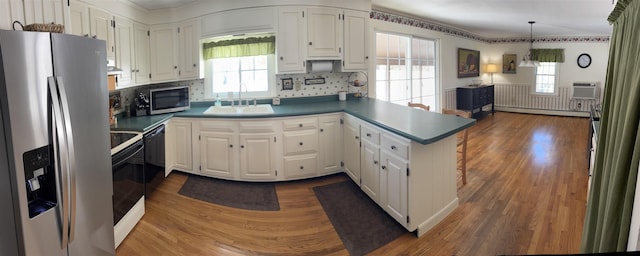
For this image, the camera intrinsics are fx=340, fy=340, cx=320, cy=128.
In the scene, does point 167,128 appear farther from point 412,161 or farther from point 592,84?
point 592,84

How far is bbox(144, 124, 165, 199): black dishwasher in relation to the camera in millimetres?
Result: 3174

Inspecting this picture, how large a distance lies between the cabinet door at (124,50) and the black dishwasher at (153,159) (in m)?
0.61

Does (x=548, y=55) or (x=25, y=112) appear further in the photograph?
(x=548, y=55)

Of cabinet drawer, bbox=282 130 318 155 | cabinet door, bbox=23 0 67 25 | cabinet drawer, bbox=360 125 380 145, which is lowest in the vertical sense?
cabinet drawer, bbox=282 130 318 155

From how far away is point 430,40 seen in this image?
6555mm

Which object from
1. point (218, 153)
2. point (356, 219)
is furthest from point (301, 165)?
point (356, 219)

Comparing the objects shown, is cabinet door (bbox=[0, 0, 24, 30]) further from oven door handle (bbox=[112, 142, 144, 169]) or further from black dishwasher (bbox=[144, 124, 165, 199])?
black dishwasher (bbox=[144, 124, 165, 199])

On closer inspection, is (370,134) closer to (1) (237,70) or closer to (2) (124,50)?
(1) (237,70)

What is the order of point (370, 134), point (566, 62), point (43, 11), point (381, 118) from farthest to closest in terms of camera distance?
point (566, 62) < point (370, 134) < point (381, 118) < point (43, 11)

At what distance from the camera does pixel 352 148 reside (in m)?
3.68

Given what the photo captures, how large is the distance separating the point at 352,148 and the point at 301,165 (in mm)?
623

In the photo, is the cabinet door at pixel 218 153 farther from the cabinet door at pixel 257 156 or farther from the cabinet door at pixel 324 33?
the cabinet door at pixel 324 33

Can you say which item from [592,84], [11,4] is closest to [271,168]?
[11,4]

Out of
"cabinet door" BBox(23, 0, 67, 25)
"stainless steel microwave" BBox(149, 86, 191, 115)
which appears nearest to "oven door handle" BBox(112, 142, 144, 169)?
"cabinet door" BBox(23, 0, 67, 25)
